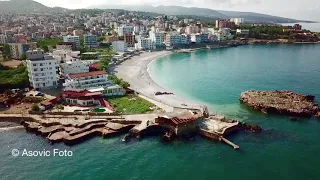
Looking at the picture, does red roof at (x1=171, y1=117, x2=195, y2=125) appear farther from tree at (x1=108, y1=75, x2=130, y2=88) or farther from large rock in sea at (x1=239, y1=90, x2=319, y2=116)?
tree at (x1=108, y1=75, x2=130, y2=88)

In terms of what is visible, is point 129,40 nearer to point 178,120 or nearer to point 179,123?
point 178,120

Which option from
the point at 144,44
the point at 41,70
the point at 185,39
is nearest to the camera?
the point at 41,70

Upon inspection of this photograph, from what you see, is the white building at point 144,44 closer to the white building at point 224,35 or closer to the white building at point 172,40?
the white building at point 172,40

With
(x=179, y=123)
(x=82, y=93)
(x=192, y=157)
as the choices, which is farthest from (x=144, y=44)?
(x=192, y=157)

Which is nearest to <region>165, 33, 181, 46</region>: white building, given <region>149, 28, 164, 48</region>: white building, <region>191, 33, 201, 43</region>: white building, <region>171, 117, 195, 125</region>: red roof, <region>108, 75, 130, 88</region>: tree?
<region>149, 28, 164, 48</region>: white building

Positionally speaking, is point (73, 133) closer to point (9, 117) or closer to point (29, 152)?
point (29, 152)

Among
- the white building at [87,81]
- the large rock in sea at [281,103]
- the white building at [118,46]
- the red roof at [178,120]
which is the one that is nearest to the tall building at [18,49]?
the white building at [118,46]
